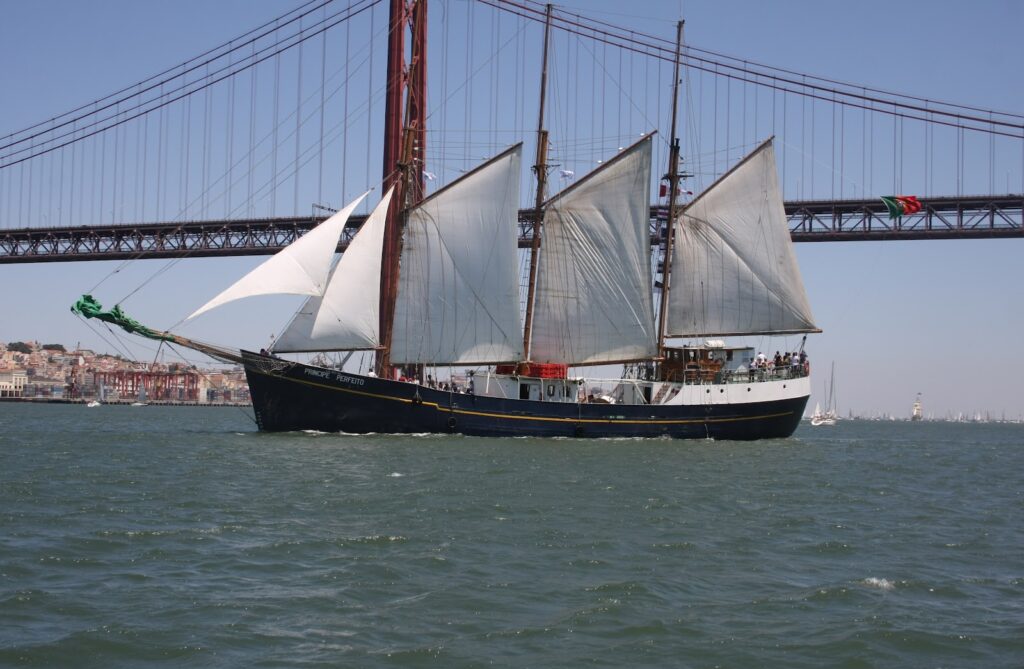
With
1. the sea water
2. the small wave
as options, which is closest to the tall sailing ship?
the sea water

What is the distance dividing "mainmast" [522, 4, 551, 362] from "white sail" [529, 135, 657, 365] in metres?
0.22

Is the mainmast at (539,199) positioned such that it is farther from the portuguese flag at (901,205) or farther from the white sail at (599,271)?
the portuguese flag at (901,205)

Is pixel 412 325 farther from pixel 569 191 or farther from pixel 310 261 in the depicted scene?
pixel 569 191

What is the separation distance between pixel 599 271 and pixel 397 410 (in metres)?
8.72

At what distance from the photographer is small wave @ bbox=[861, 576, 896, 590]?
1242cm

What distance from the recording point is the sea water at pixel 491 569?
31.8 feet

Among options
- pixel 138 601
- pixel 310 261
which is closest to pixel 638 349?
pixel 310 261

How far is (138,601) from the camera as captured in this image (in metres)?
10.7

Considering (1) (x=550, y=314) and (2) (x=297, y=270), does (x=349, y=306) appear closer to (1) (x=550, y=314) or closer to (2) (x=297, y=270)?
(2) (x=297, y=270)

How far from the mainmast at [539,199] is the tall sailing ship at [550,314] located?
72mm

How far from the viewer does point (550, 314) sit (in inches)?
1507

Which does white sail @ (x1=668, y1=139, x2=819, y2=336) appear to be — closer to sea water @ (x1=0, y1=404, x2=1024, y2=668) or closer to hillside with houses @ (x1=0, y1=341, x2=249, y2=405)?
sea water @ (x1=0, y1=404, x2=1024, y2=668)

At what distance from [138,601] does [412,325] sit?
26.0 metres

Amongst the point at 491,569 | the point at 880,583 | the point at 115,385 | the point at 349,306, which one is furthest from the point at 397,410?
the point at 115,385
